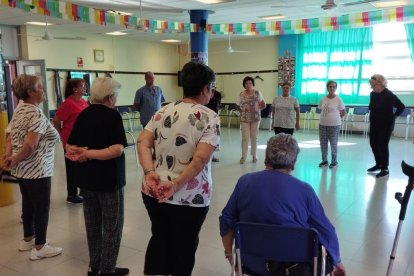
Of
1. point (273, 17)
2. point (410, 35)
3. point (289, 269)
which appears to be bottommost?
point (289, 269)

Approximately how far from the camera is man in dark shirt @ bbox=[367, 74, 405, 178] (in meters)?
5.21

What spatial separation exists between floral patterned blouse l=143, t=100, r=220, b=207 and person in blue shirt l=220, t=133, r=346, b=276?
19 centimetres

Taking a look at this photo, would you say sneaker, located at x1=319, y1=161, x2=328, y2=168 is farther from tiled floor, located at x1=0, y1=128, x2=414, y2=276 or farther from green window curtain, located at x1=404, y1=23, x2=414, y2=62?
green window curtain, located at x1=404, y1=23, x2=414, y2=62

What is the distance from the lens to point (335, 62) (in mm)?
10375

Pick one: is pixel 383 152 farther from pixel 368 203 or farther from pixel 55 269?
pixel 55 269

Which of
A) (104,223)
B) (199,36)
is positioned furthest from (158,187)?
(199,36)

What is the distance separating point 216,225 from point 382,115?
3175 mm

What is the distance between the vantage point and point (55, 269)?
8.78 feet

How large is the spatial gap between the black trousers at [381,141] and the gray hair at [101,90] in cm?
431

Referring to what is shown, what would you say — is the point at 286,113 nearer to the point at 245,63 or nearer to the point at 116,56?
the point at 245,63

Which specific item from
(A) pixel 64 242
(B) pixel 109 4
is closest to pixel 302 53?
(B) pixel 109 4

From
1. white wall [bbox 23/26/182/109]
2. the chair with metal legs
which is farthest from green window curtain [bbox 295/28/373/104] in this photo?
the chair with metal legs

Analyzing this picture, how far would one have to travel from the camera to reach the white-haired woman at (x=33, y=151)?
259cm

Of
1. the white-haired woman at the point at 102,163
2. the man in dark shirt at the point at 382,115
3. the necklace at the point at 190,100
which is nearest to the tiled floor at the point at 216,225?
the man in dark shirt at the point at 382,115
